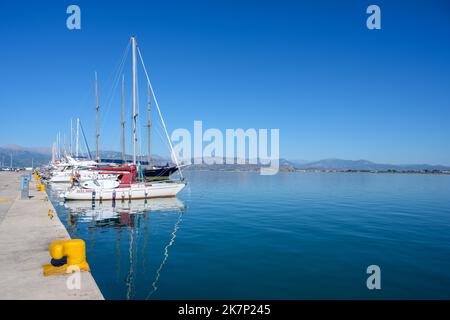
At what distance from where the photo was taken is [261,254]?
15.0 meters

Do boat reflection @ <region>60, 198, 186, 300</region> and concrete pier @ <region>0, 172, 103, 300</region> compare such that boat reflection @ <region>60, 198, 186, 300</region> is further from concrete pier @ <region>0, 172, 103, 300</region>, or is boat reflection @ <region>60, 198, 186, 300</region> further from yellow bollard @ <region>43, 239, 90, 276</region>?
concrete pier @ <region>0, 172, 103, 300</region>

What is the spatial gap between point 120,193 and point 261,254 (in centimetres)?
2416

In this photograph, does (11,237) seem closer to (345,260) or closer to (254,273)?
(254,273)

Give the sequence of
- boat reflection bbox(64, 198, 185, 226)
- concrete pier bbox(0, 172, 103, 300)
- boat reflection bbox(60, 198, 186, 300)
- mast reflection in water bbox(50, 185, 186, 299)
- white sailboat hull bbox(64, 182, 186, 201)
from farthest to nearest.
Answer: white sailboat hull bbox(64, 182, 186, 201), boat reflection bbox(64, 198, 185, 226), boat reflection bbox(60, 198, 186, 300), mast reflection in water bbox(50, 185, 186, 299), concrete pier bbox(0, 172, 103, 300)

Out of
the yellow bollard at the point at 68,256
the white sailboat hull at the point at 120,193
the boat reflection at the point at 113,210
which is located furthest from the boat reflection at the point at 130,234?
the yellow bollard at the point at 68,256

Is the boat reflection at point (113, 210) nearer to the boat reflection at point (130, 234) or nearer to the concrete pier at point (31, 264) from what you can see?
the boat reflection at point (130, 234)

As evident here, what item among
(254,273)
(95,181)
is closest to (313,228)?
(254,273)

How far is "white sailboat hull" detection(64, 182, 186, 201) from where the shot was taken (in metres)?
33.8

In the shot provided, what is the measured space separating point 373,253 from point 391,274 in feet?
10.5

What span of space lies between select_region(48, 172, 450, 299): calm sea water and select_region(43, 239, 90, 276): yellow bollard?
56.1 inches

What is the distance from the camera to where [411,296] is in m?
10.4

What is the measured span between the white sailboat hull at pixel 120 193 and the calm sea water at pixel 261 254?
573 cm

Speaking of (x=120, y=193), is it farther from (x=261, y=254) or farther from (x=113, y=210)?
(x=261, y=254)

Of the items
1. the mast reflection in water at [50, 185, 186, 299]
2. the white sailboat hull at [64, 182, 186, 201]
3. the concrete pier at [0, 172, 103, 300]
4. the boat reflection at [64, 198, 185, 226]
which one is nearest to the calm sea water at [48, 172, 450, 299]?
the mast reflection in water at [50, 185, 186, 299]
